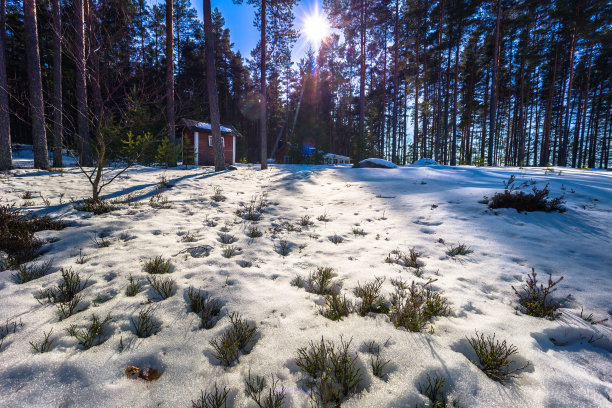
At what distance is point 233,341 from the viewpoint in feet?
5.40

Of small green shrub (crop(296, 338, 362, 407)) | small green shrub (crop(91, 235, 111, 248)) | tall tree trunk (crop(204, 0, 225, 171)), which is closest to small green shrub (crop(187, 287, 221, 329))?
small green shrub (crop(296, 338, 362, 407))

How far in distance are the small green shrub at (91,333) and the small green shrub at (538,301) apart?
3462 millimetres

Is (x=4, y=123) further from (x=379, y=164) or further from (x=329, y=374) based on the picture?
(x=379, y=164)

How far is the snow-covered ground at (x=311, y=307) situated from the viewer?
136 centimetres

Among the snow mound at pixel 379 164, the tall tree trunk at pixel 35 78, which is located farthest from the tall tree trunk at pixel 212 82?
the snow mound at pixel 379 164

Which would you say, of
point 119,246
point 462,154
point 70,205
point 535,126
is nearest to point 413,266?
point 119,246

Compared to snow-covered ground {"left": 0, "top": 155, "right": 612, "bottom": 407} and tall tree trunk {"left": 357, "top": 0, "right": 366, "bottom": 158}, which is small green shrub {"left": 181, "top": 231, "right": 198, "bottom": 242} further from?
tall tree trunk {"left": 357, "top": 0, "right": 366, "bottom": 158}

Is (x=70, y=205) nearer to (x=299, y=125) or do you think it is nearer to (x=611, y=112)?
(x=299, y=125)

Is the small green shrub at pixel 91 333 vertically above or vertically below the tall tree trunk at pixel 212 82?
below

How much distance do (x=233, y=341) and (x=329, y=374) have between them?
70 cm

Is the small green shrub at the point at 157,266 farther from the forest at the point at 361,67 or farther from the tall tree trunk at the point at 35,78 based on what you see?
the tall tree trunk at the point at 35,78

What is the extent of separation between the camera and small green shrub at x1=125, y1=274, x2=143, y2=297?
7.25 ft

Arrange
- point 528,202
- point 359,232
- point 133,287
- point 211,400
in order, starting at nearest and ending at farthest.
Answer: point 211,400
point 133,287
point 359,232
point 528,202

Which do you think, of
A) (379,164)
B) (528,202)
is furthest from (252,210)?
(379,164)
